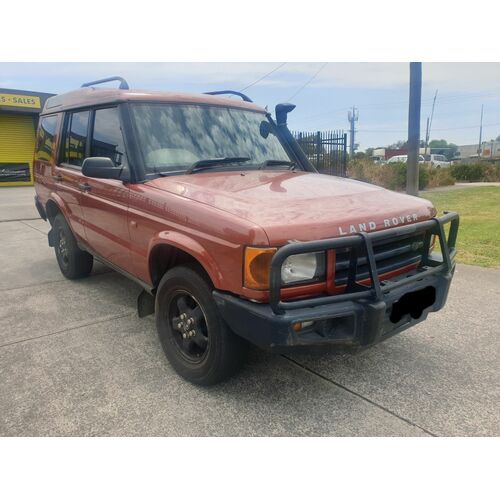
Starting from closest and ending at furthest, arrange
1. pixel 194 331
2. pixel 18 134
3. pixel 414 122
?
pixel 194 331 → pixel 414 122 → pixel 18 134

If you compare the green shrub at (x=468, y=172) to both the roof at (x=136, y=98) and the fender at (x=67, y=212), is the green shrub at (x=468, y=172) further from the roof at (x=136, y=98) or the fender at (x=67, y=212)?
the fender at (x=67, y=212)

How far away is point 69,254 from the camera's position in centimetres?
516

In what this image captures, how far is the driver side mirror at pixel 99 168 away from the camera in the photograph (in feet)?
10.5

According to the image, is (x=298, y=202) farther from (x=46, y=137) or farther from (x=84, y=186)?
(x=46, y=137)

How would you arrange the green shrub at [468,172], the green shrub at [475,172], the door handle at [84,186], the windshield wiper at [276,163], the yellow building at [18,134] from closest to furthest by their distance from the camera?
the windshield wiper at [276,163]
the door handle at [84,186]
the yellow building at [18,134]
the green shrub at [475,172]
the green shrub at [468,172]

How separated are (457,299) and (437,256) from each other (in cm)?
185

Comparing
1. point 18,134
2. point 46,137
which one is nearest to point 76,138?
point 46,137

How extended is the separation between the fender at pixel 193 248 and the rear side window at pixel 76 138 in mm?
1923

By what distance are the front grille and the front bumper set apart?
0.08 m

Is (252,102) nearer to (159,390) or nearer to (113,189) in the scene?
(113,189)

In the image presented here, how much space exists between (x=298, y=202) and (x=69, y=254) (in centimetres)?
351

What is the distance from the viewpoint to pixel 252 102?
14.7 feet

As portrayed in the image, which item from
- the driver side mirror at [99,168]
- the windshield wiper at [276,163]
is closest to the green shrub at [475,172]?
the windshield wiper at [276,163]

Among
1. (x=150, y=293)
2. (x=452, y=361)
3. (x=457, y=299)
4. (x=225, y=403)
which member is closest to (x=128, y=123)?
(x=150, y=293)
